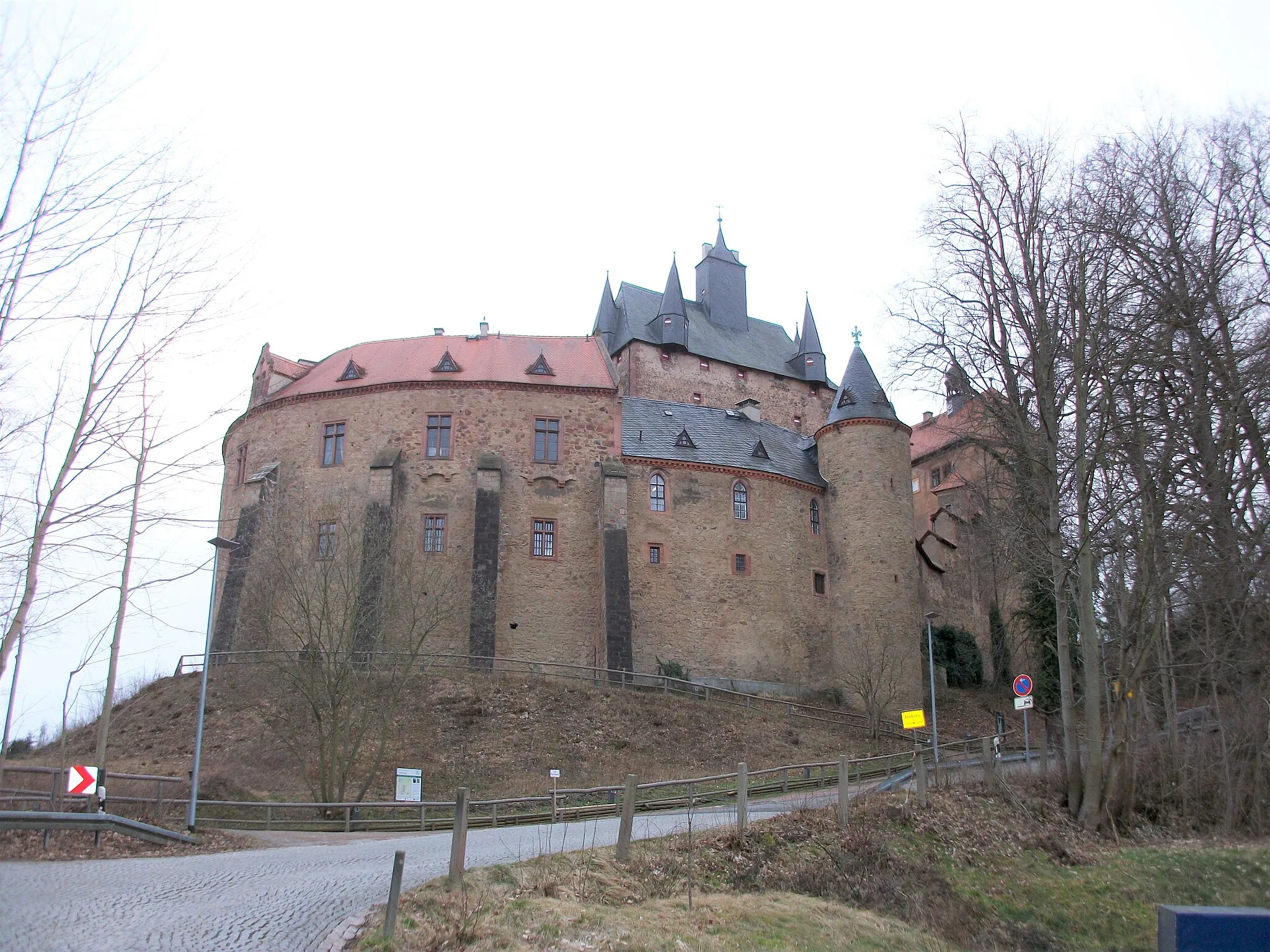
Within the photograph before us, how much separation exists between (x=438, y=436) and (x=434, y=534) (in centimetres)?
373

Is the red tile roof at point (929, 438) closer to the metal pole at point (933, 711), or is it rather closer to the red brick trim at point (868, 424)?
the red brick trim at point (868, 424)

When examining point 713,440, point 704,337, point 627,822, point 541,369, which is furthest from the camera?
point 704,337

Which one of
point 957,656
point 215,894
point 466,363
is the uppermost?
point 466,363

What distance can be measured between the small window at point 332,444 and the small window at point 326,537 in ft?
7.86

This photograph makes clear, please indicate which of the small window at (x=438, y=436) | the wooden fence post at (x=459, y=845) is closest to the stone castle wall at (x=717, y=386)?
the small window at (x=438, y=436)

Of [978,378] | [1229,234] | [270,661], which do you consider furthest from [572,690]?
[1229,234]

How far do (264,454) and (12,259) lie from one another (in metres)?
32.1

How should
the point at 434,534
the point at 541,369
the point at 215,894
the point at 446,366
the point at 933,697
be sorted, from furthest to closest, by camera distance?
1. the point at 541,369
2. the point at 446,366
3. the point at 434,534
4. the point at 933,697
5. the point at 215,894

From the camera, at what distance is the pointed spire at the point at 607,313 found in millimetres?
59500

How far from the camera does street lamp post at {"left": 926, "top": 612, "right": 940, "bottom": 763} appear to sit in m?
25.7

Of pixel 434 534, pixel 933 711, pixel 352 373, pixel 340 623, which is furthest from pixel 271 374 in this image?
pixel 933 711

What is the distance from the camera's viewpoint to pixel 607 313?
60188 millimetres

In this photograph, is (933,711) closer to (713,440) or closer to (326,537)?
(713,440)

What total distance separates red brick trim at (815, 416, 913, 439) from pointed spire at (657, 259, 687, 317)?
57.3 feet
